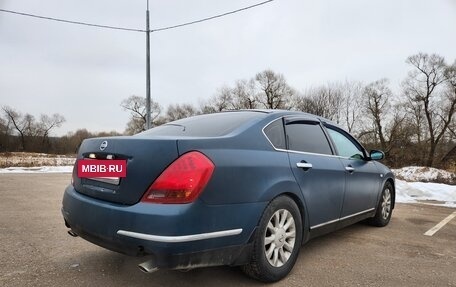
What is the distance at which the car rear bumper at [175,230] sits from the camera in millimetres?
2318

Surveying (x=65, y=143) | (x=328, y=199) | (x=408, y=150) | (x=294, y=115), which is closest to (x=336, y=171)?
(x=328, y=199)

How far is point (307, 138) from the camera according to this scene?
12.0ft

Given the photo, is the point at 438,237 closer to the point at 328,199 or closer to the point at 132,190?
the point at 328,199

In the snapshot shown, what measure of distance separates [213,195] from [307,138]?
5.01ft

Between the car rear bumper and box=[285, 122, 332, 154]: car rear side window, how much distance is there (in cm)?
91

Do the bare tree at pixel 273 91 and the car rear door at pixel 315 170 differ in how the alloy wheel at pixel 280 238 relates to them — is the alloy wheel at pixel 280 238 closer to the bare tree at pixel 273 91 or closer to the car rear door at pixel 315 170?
the car rear door at pixel 315 170

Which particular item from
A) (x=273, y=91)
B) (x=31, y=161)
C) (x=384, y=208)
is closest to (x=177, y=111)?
(x=273, y=91)

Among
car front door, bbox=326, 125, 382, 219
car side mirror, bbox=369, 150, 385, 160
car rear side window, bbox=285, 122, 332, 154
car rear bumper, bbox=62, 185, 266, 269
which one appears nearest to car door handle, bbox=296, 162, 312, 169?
car rear side window, bbox=285, 122, 332, 154

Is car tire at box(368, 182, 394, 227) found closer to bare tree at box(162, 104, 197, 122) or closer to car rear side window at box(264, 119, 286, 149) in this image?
car rear side window at box(264, 119, 286, 149)

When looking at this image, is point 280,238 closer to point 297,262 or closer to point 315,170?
point 297,262

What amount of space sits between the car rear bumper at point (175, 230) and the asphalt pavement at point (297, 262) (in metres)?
0.51

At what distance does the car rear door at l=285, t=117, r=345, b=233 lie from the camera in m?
3.31

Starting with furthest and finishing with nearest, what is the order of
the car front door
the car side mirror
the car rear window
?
the car side mirror, the car front door, the car rear window

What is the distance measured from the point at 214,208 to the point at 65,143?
76.4 meters
